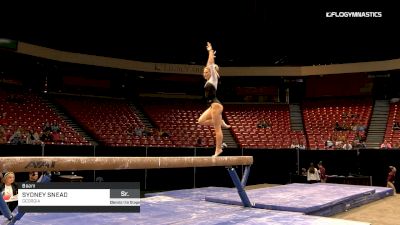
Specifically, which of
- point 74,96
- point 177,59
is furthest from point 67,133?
point 177,59

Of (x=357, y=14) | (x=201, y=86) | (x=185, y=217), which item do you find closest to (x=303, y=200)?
(x=185, y=217)

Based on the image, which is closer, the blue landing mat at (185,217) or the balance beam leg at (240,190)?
the blue landing mat at (185,217)

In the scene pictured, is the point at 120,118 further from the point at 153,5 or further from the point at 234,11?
the point at 234,11

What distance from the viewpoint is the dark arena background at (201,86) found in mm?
15414

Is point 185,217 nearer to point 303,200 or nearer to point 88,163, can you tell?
point 88,163

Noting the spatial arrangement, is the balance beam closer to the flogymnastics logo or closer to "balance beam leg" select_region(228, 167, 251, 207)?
"balance beam leg" select_region(228, 167, 251, 207)

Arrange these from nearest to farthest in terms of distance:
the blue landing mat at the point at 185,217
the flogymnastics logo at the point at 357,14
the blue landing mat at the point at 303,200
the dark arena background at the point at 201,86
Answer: the blue landing mat at the point at 185,217, the blue landing mat at the point at 303,200, the dark arena background at the point at 201,86, the flogymnastics logo at the point at 357,14

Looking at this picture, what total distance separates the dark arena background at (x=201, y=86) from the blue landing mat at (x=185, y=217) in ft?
22.9

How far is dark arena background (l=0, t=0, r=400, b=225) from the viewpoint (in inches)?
607

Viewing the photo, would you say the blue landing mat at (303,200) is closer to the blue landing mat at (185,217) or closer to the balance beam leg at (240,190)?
the balance beam leg at (240,190)

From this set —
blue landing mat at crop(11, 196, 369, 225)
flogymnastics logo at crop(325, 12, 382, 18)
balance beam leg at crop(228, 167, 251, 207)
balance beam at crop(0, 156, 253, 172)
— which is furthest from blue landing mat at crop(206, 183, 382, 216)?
flogymnastics logo at crop(325, 12, 382, 18)

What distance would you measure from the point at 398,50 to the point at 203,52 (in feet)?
36.1

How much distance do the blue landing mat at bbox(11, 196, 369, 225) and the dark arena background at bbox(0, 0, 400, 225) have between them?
6974 millimetres

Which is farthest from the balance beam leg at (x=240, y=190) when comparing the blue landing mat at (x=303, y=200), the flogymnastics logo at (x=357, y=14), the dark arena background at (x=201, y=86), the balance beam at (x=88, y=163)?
the flogymnastics logo at (x=357, y=14)
